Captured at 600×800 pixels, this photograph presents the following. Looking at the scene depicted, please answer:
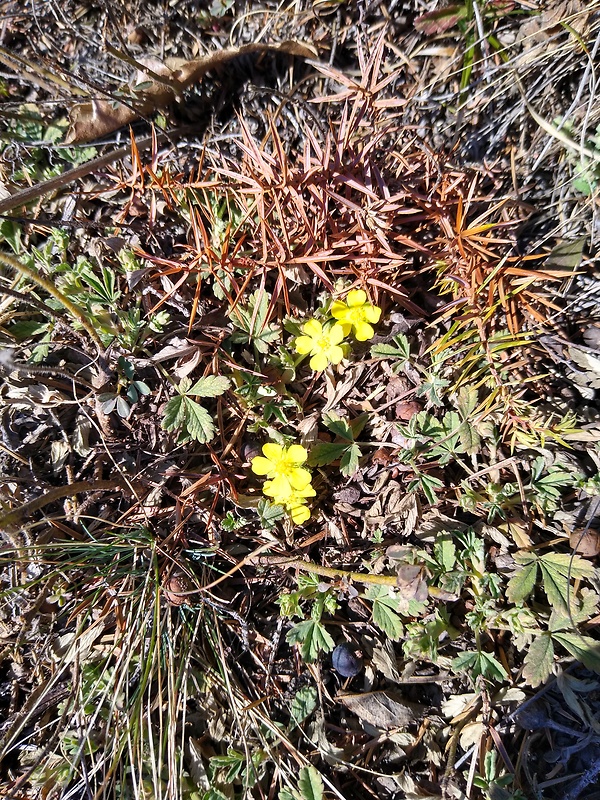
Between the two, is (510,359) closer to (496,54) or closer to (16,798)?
(496,54)

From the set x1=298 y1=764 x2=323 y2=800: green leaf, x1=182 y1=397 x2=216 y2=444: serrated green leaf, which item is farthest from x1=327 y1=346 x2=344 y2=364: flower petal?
x1=298 y1=764 x2=323 y2=800: green leaf

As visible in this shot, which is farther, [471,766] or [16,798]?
[16,798]

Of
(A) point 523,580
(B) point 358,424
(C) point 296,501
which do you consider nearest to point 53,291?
(C) point 296,501

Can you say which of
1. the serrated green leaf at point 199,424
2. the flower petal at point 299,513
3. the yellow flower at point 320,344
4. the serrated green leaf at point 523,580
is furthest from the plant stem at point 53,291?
the serrated green leaf at point 523,580


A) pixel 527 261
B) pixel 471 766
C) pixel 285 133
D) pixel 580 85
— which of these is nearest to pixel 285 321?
pixel 285 133

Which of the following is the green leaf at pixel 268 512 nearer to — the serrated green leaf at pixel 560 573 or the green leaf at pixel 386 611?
the green leaf at pixel 386 611

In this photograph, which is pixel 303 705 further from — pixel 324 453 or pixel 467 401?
pixel 467 401

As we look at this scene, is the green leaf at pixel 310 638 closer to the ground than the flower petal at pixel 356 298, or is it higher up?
closer to the ground
